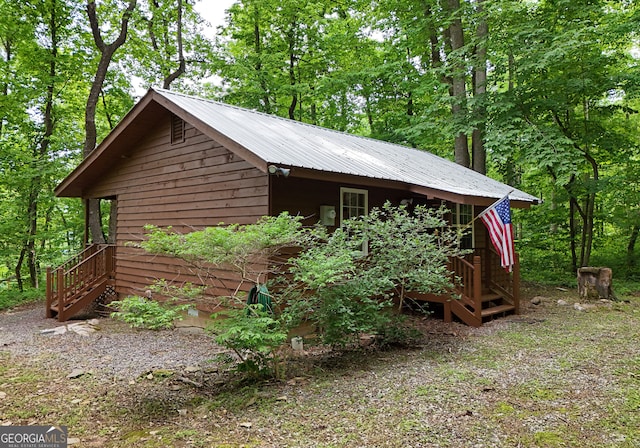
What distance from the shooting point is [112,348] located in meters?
6.69

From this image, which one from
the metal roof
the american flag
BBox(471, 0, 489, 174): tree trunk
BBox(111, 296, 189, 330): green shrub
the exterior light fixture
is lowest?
BBox(111, 296, 189, 330): green shrub

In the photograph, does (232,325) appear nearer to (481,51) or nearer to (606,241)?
(481,51)

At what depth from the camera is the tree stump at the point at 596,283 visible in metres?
9.90

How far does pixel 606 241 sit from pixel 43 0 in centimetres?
2158

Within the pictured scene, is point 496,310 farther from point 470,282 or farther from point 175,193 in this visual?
point 175,193

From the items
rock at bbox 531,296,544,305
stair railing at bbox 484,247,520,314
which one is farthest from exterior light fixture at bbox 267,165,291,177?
rock at bbox 531,296,544,305

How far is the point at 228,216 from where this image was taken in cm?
743

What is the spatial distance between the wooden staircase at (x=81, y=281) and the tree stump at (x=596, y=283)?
11278mm

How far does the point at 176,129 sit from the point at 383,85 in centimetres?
1187

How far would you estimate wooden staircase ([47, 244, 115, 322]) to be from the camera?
9.39 meters

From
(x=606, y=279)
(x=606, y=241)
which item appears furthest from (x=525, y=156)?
(x=606, y=241)

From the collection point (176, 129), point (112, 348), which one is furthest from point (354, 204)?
point (112, 348)

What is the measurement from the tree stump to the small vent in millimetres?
9623

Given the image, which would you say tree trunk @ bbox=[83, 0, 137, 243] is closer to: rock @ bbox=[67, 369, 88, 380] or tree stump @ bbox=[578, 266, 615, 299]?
rock @ bbox=[67, 369, 88, 380]
